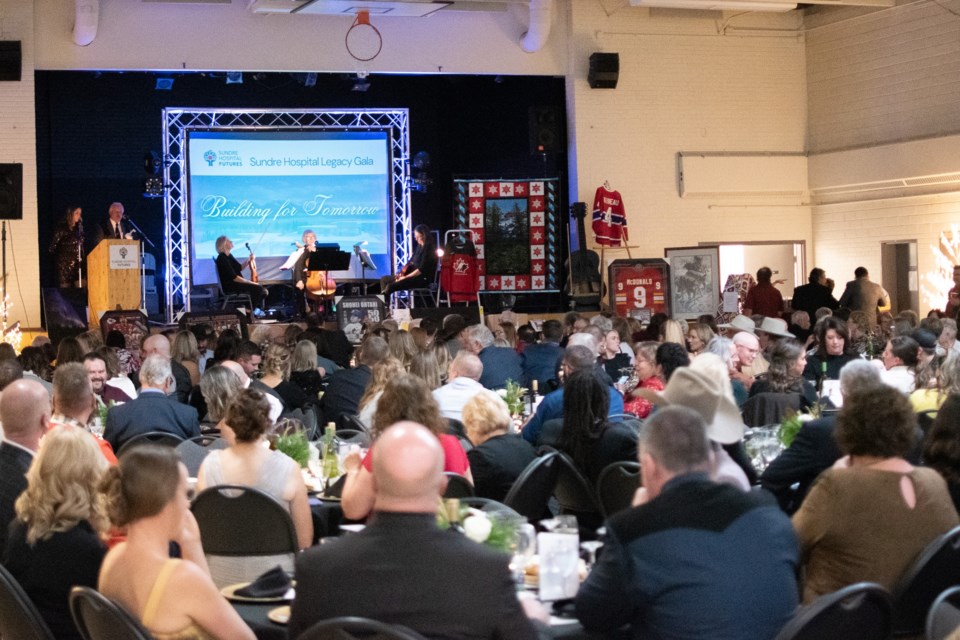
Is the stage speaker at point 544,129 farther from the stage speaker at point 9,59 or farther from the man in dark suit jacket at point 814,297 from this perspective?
the stage speaker at point 9,59

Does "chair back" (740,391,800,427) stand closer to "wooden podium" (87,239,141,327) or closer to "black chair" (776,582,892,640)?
"black chair" (776,582,892,640)

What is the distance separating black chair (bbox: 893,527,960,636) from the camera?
3641 millimetres

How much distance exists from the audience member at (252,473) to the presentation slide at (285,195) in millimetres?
13705

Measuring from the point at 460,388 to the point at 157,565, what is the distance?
13.6ft

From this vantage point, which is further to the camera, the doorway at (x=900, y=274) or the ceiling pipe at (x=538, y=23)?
the ceiling pipe at (x=538, y=23)

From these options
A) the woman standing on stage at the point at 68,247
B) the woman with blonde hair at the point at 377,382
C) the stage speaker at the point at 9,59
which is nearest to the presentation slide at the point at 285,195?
the woman standing on stage at the point at 68,247

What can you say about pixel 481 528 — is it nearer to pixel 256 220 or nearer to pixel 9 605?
pixel 9 605

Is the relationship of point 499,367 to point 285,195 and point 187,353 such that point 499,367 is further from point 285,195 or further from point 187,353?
point 285,195

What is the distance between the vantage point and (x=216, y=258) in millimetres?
17688

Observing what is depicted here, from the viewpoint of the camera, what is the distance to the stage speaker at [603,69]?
18.1 meters

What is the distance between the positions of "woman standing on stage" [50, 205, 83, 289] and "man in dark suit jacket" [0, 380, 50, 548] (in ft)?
40.5

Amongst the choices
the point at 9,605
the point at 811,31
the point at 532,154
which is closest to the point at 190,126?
the point at 532,154

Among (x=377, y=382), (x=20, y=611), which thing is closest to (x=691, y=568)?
(x=20, y=611)

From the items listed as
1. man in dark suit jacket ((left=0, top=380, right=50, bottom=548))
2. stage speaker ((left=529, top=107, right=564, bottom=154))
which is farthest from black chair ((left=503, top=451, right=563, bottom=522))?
stage speaker ((left=529, top=107, right=564, bottom=154))
